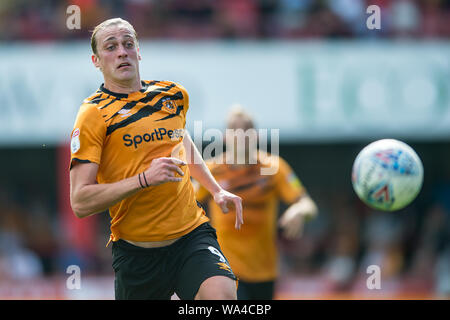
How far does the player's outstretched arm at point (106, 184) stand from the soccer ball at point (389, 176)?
1.97 metres

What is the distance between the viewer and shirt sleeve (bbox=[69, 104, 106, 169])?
4379 mm

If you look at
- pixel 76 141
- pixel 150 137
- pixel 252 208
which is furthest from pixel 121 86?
pixel 252 208

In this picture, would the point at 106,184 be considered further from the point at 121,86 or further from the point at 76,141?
Answer: the point at 121,86

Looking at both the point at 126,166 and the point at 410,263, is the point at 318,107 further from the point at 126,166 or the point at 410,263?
the point at 126,166

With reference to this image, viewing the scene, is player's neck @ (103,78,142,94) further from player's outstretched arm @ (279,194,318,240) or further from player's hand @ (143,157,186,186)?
player's outstretched arm @ (279,194,318,240)

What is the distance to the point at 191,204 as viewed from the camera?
16.0 ft

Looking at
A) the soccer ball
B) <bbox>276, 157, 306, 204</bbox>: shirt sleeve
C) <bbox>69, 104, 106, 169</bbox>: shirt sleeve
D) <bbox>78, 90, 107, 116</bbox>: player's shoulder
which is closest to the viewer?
<bbox>69, 104, 106, 169</bbox>: shirt sleeve

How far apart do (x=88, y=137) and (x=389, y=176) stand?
8.04ft

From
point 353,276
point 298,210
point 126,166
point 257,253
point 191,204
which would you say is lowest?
point 353,276

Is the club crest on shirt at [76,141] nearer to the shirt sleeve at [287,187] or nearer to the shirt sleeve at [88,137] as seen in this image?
the shirt sleeve at [88,137]

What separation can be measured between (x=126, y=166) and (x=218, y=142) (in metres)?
8.76

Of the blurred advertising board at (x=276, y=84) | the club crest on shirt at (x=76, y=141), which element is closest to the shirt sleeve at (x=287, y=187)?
the club crest on shirt at (x=76, y=141)

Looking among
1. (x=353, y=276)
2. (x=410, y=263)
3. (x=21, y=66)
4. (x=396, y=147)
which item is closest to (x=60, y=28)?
(x=21, y=66)

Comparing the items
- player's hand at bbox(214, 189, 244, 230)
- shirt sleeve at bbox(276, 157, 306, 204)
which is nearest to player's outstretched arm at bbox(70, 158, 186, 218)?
player's hand at bbox(214, 189, 244, 230)
